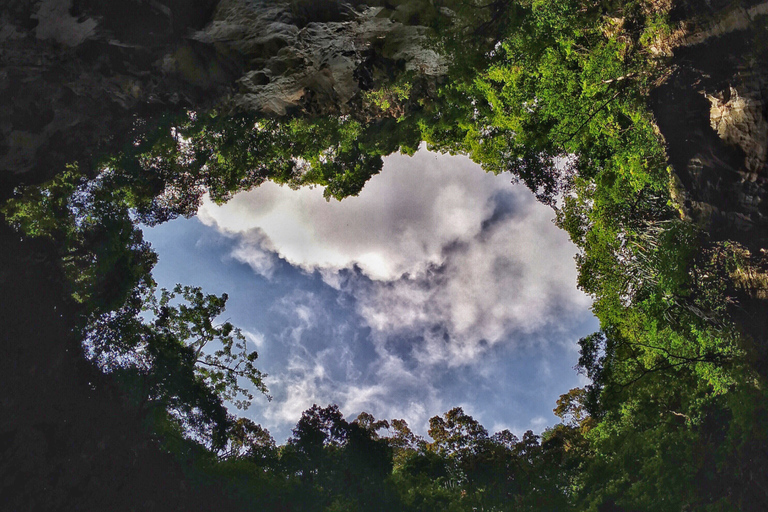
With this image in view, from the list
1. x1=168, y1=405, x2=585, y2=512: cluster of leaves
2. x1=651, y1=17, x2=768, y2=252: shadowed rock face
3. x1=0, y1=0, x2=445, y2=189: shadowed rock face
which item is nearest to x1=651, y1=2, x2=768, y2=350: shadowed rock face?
x1=651, y1=17, x2=768, y2=252: shadowed rock face

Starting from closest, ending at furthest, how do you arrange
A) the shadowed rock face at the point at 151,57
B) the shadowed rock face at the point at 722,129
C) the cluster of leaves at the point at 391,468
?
the shadowed rock face at the point at 722,129 → the shadowed rock face at the point at 151,57 → the cluster of leaves at the point at 391,468

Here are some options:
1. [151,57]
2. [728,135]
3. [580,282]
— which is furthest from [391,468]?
[151,57]

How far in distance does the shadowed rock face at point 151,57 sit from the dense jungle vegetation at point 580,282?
1048mm

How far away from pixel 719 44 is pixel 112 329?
87.5 ft

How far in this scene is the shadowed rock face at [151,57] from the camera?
49.5 ft

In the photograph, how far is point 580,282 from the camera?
20.8 meters

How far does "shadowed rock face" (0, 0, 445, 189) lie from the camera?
15102 mm

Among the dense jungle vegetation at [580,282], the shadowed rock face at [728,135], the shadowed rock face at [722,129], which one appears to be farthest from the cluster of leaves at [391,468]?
the shadowed rock face at [722,129]

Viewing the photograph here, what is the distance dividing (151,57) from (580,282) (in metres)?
22.4

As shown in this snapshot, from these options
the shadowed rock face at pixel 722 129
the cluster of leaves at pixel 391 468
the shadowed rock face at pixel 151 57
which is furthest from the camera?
the cluster of leaves at pixel 391 468

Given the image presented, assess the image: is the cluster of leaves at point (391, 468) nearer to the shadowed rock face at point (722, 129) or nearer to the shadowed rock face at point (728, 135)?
the shadowed rock face at point (728, 135)

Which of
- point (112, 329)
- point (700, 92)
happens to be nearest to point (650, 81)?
point (700, 92)

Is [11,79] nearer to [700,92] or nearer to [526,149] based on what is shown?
[526,149]

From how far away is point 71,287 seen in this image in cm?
1758
